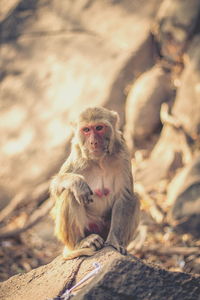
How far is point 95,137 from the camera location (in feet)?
15.4

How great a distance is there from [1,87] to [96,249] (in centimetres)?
716

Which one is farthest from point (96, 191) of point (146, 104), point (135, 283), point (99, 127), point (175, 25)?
point (175, 25)

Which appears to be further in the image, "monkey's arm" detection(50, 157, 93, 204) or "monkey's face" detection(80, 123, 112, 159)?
"monkey's face" detection(80, 123, 112, 159)

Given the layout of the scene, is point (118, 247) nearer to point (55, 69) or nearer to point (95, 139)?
point (95, 139)

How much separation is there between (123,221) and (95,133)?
925mm

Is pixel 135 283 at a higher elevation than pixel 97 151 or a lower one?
lower

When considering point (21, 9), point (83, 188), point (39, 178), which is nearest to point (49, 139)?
point (39, 178)

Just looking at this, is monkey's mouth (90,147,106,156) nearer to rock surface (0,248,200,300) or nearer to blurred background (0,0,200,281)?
rock surface (0,248,200,300)

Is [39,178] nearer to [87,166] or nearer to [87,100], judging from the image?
[87,100]

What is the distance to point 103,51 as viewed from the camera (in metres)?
10.4

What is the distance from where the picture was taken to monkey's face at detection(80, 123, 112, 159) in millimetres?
4660

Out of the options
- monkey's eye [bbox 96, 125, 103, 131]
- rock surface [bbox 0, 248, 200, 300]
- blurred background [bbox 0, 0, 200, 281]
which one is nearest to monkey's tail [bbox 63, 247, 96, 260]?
rock surface [bbox 0, 248, 200, 300]

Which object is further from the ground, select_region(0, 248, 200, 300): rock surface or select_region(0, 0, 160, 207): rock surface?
select_region(0, 0, 160, 207): rock surface

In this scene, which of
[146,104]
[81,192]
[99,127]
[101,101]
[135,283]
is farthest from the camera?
[101,101]
